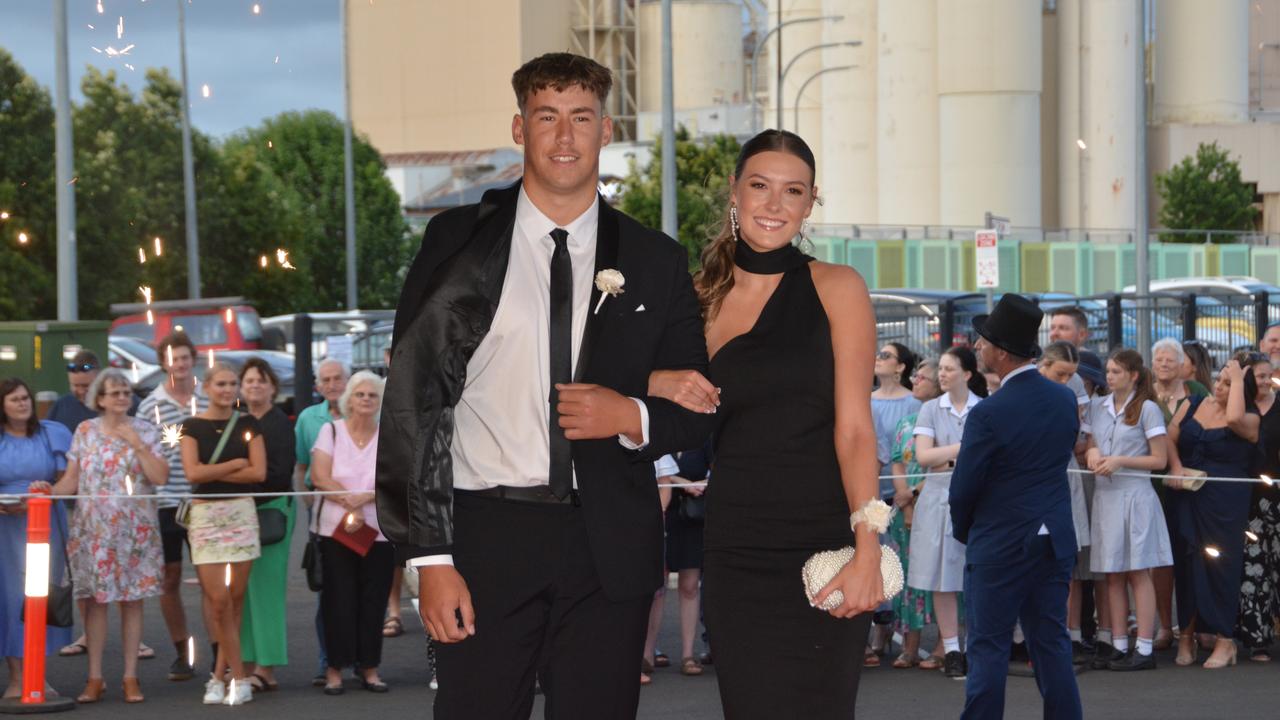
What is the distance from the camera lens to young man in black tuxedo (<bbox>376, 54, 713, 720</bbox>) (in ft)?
13.1

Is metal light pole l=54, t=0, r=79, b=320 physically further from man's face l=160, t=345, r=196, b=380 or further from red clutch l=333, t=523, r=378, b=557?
red clutch l=333, t=523, r=378, b=557

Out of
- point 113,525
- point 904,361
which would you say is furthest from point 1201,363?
point 113,525

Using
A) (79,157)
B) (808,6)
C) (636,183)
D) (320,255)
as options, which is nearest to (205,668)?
(636,183)

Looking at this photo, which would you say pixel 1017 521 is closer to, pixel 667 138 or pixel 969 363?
pixel 969 363

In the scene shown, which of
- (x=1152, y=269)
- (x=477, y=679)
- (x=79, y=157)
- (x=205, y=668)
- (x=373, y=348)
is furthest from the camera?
(x=1152, y=269)

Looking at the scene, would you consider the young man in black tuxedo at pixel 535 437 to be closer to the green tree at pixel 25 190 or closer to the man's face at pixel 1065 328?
the man's face at pixel 1065 328

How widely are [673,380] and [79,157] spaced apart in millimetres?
40879

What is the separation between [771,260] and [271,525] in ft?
20.3

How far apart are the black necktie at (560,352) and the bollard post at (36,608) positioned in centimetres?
597

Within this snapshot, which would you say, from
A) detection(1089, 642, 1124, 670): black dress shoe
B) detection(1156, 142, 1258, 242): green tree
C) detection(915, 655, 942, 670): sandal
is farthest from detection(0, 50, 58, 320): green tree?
detection(1156, 142, 1258, 242): green tree

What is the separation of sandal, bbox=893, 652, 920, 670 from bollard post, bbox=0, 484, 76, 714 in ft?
15.9

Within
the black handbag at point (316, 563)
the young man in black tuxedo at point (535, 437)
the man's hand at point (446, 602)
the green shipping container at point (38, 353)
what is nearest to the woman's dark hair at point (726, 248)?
the young man in black tuxedo at point (535, 437)

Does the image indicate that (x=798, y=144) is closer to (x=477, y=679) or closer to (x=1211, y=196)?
(x=477, y=679)

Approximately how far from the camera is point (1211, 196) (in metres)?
67.9
